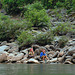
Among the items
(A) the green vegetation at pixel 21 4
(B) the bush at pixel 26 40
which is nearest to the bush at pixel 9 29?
(B) the bush at pixel 26 40

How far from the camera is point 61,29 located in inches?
978

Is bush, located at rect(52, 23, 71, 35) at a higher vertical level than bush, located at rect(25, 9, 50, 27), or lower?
lower

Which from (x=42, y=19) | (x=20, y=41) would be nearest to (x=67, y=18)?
(x=42, y=19)

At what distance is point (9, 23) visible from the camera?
85.8 feet

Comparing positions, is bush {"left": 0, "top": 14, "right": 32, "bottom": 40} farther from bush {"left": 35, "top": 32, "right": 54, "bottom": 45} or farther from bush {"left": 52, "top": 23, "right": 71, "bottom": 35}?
bush {"left": 35, "top": 32, "right": 54, "bottom": 45}

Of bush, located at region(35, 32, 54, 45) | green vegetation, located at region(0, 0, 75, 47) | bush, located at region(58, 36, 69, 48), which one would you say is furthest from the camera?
green vegetation, located at region(0, 0, 75, 47)

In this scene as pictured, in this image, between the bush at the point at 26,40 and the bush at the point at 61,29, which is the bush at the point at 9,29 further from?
the bush at the point at 61,29

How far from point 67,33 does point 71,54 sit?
1021cm

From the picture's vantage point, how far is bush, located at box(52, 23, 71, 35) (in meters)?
24.6

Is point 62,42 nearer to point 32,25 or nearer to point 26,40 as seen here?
point 26,40

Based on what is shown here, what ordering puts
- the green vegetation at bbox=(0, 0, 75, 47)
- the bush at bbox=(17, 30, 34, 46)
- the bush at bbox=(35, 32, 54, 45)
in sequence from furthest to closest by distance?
the green vegetation at bbox=(0, 0, 75, 47), the bush at bbox=(35, 32, 54, 45), the bush at bbox=(17, 30, 34, 46)

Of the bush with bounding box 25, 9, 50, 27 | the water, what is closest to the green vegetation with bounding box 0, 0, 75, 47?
the bush with bounding box 25, 9, 50, 27

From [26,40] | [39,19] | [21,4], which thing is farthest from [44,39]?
[21,4]

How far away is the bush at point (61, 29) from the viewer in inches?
968
